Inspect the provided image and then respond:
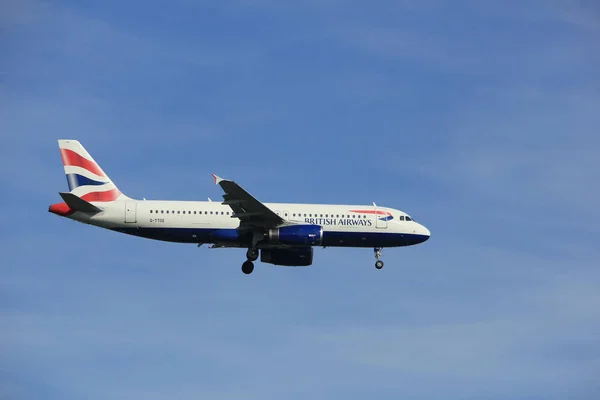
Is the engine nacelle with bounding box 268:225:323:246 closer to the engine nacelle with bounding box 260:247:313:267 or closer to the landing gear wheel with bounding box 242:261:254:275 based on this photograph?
the engine nacelle with bounding box 260:247:313:267

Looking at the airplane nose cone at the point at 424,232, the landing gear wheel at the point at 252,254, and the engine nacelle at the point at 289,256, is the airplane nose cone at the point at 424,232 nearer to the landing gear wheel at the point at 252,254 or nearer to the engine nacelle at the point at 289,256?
the engine nacelle at the point at 289,256

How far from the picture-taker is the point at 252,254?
71438 mm

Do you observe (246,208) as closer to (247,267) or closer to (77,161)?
(247,267)

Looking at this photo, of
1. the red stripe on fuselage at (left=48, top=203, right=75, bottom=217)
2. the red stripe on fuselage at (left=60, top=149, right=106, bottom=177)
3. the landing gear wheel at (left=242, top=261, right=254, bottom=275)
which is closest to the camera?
the red stripe on fuselage at (left=48, top=203, right=75, bottom=217)

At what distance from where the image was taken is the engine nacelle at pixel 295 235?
2721 inches

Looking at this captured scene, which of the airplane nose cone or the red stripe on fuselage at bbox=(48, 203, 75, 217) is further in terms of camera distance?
the airplane nose cone

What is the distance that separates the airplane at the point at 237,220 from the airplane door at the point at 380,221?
2.7 inches

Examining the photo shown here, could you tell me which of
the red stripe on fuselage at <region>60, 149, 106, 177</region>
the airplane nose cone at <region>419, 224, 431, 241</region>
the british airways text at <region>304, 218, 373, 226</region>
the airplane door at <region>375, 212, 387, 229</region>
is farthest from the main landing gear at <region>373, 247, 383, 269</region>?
the red stripe on fuselage at <region>60, 149, 106, 177</region>

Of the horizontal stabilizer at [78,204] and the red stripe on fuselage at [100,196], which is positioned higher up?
the red stripe on fuselage at [100,196]

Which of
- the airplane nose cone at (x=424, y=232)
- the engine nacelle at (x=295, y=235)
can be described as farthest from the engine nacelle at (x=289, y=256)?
the airplane nose cone at (x=424, y=232)

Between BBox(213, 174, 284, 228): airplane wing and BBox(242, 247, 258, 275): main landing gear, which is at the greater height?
BBox(213, 174, 284, 228): airplane wing

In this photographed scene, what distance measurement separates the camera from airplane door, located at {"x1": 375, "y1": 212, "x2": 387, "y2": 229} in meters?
72.6

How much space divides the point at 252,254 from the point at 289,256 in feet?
10.4

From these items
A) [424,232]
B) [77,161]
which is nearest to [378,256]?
[424,232]
